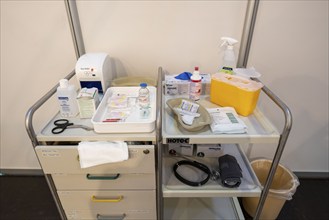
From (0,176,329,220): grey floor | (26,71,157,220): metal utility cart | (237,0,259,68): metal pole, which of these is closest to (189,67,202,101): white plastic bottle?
(26,71,157,220): metal utility cart

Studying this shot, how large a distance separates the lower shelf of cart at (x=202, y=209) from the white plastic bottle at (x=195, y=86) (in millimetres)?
690

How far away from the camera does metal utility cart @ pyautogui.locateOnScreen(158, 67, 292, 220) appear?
2.73 ft

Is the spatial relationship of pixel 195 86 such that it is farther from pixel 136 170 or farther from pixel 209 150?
pixel 136 170

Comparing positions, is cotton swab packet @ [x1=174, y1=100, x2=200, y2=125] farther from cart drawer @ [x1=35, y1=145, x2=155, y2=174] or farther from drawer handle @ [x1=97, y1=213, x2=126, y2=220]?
drawer handle @ [x1=97, y1=213, x2=126, y2=220]

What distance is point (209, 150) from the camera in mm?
1109

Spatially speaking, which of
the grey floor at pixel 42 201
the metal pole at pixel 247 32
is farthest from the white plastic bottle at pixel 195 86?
the grey floor at pixel 42 201

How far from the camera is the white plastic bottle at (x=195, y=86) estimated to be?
984 millimetres

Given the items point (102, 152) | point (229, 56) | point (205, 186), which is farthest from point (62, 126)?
point (229, 56)

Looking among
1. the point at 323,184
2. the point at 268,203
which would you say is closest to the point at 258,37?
the point at 268,203

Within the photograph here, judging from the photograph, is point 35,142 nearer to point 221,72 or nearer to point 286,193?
point 221,72

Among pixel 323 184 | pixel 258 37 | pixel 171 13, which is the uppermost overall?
pixel 171 13

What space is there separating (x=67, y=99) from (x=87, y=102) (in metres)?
0.09

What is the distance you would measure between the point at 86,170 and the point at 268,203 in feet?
3.49

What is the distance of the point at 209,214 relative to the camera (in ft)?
4.16
